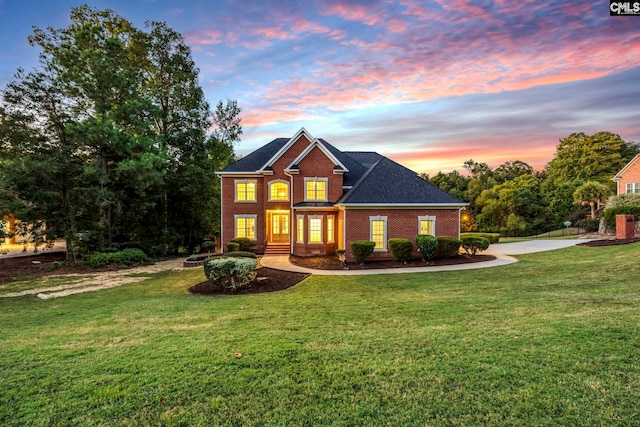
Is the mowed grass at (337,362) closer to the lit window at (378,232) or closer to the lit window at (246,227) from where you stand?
the lit window at (378,232)

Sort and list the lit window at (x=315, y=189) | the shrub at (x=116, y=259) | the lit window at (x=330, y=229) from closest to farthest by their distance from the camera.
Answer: the shrub at (x=116, y=259) → the lit window at (x=330, y=229) → the lit window at (x=315, y=189)

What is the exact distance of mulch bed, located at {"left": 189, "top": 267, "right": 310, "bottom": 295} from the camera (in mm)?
11445

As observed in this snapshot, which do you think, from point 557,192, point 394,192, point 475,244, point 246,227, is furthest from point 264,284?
point 557,192

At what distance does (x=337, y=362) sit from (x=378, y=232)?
46.6 ft

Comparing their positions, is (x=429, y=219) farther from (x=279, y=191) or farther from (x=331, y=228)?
(x=279, y=191)

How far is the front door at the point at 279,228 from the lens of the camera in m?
23.1

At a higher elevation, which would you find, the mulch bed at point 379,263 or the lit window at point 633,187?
the lit window at point 633,187

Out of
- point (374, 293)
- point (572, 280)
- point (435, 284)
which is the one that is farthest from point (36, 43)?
point (572, 280)

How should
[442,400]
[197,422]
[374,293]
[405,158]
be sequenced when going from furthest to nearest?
[405,158], [374,293], [442,400], [197,422]

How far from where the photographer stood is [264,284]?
12.4 meters

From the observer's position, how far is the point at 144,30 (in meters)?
23.9

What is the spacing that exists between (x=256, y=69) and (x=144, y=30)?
38.6 feet

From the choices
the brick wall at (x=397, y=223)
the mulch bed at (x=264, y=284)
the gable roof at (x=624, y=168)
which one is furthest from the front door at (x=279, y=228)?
the gable roof at (x=624, y=168)

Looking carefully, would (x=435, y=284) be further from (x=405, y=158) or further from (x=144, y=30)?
(x=405, y=158)
